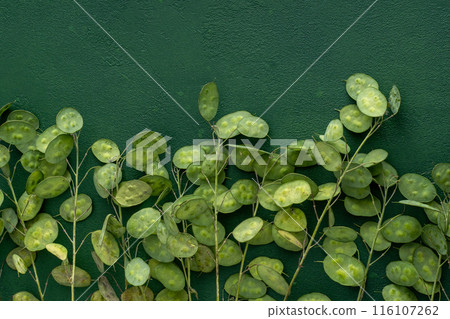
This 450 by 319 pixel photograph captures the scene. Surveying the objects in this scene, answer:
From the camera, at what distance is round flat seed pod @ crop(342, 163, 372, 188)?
175 centimetres

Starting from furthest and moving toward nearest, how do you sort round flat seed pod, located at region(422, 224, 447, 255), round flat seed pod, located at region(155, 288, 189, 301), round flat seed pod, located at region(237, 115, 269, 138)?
round flat seed pod, located at region(155, 288, 189, 301)
round flat seed pod, located at region(237, 115, 269, 138)
round flat seed pod, located at region(422, 224, 447, 255)

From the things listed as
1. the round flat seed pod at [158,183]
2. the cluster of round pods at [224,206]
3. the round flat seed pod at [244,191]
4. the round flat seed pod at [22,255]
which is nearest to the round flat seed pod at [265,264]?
the cluster of round pods at [224,206]

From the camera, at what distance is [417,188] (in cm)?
175

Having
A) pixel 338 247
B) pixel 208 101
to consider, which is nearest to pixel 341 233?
pixel 338 247

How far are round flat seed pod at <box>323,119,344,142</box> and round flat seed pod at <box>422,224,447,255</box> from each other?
464mm

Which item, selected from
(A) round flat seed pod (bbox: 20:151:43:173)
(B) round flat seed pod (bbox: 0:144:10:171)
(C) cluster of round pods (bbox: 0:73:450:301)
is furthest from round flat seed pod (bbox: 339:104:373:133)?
(B) round flat seed pod (bbox: 0:144:10:171)

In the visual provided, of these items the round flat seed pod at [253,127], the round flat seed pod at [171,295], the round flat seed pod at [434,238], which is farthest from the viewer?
the round flat seed pod at [171,295]

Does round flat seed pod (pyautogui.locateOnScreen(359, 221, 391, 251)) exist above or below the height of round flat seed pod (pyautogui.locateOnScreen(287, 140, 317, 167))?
below

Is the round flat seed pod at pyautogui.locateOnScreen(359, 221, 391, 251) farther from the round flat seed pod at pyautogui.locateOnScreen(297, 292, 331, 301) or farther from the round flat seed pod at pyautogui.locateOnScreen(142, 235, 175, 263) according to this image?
the round flat seed pod at pyautogui.locateOnScreen(142, 235, 175, 263)

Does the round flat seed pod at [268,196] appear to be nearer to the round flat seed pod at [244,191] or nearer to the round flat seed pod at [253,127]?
the round flat seed pod at [244,191]

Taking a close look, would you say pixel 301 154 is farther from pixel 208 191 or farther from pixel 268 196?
pixel 208 191

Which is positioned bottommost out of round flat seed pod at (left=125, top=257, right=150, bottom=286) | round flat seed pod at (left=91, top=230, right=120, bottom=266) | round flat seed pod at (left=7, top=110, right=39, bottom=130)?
round flat seed pod at (left=125, top=257, right=150, bottom=286)

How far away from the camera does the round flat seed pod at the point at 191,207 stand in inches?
69.3

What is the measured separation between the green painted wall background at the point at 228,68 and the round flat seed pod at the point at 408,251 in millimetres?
44
